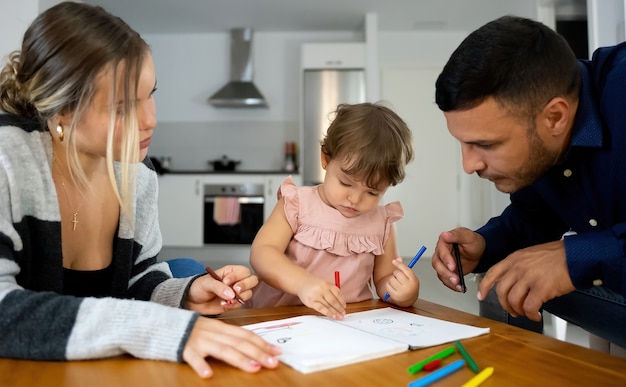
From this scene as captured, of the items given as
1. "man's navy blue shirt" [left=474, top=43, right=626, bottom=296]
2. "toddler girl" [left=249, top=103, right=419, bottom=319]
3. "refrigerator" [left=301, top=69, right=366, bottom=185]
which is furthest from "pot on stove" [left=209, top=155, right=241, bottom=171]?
"man's navy blue shirt" [left=474, top=43, right=626, bottom=296]

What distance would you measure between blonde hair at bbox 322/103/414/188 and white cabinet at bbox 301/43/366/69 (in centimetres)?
411

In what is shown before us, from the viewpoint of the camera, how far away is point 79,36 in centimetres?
87

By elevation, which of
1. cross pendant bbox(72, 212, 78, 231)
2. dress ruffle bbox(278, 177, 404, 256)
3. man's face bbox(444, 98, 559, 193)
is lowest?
dress ruffle bbox(278, 177, 404, 256)

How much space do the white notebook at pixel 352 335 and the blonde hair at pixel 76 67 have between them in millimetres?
393

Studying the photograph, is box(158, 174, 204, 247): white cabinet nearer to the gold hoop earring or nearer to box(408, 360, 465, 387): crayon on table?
the gold hoop earring

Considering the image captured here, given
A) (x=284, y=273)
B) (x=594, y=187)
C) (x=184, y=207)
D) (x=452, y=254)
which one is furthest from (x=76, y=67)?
(x=184, y=207)

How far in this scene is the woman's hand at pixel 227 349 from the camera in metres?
0.61

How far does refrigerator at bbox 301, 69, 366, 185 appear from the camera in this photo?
5.19 meters

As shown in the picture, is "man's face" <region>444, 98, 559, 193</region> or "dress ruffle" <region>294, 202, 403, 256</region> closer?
"man's face" <region>444, 98, 559, 193</region>

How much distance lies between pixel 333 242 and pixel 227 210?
3.88 m

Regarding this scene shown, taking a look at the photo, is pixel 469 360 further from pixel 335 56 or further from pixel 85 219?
pixel 335 56

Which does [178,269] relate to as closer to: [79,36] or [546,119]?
[79,36]

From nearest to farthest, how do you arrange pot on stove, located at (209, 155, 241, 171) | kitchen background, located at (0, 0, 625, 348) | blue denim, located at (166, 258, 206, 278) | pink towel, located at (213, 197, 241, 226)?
blue denim, located at (166, 258, 206, 278) → pink towel, located at (213, 197, 241, 226) → pot on stove, located at (209, 155, 241, 171) → kitchen background, located at (0, 0, 625, 348)

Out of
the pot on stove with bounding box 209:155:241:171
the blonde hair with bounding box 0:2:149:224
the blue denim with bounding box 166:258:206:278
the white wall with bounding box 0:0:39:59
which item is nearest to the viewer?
the blonde hair with bounding box 0:2:149:224
